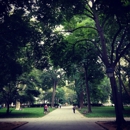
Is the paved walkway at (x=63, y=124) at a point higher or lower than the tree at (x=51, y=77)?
lower

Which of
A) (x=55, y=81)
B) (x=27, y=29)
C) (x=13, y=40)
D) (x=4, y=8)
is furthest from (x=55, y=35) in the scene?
(x=55, y=81)

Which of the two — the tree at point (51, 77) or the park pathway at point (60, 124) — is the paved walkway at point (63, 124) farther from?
the tree at point (51, 77)

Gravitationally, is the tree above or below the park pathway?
above

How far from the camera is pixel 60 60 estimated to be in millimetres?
18781

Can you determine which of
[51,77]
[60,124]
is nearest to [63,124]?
[60,124]

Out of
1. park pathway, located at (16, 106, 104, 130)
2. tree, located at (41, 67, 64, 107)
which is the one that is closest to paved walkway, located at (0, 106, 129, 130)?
park pathway, located at (16, 106, 104, 130)

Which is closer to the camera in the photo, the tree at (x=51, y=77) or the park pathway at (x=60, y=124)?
the park pathway at (x=60, y=124)

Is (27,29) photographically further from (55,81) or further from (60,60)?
(55,81)

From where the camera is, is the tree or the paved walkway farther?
the tree

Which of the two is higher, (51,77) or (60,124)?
(51,77)

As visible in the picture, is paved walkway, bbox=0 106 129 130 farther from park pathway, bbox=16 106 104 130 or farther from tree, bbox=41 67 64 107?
tree, bbox=41 67 64 107

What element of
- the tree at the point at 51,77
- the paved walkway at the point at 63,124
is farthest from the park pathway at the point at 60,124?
the tree at the point at 51,77

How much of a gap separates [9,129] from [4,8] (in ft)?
28.8

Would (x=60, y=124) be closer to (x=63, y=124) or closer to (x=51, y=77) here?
(x=63, y=124)
